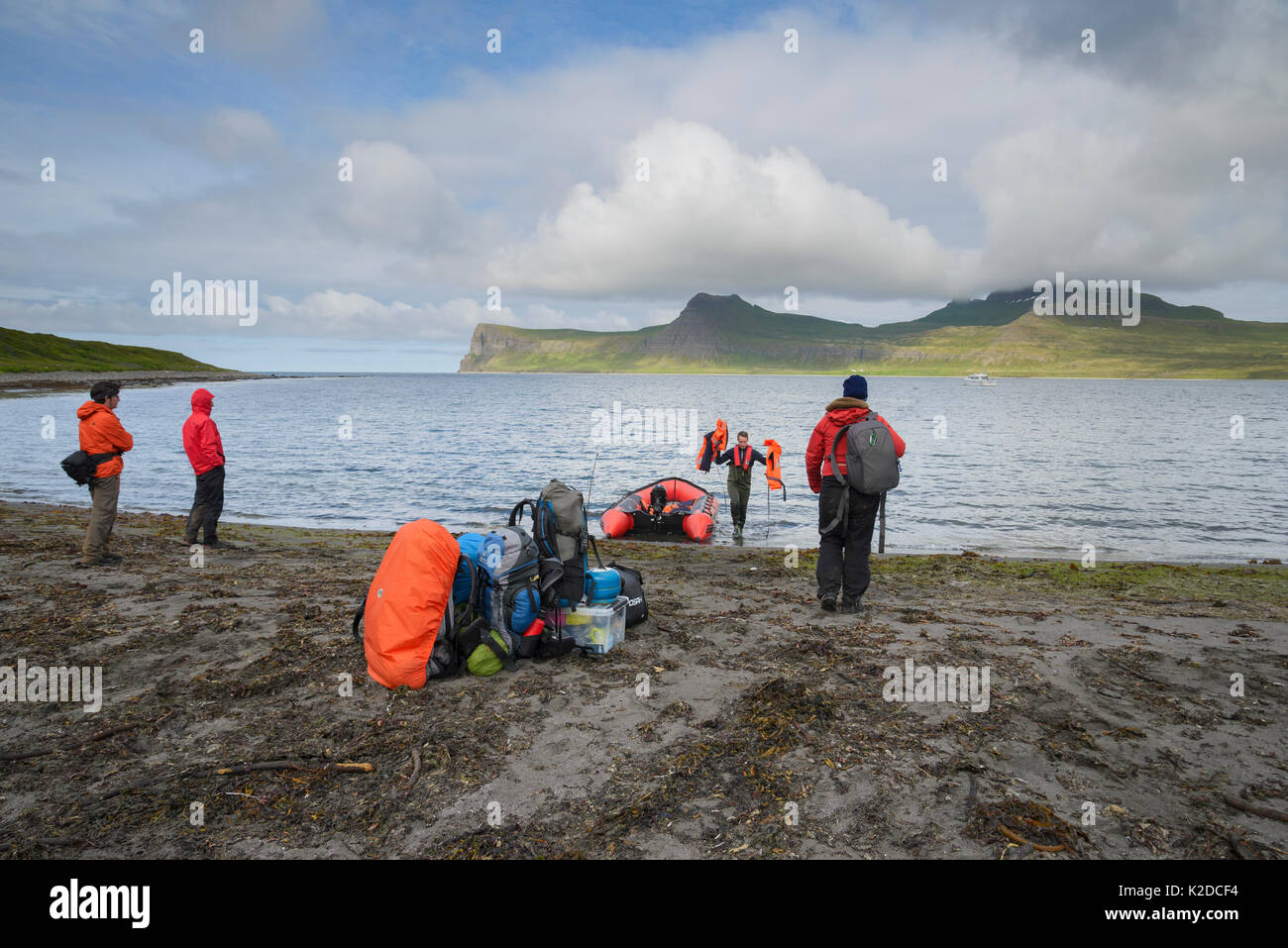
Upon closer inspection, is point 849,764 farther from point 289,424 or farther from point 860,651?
point 289,424

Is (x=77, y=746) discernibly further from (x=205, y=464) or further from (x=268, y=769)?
(x=205, y=464)

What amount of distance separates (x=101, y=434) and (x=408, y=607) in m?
7.62

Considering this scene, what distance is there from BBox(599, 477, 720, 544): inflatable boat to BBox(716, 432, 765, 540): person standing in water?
835 millimetres

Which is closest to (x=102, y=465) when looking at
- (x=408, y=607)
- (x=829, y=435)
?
(x=408, y=607)

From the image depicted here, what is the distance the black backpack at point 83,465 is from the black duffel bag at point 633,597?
835cm

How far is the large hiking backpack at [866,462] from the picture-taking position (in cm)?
795

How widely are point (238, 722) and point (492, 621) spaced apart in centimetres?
219

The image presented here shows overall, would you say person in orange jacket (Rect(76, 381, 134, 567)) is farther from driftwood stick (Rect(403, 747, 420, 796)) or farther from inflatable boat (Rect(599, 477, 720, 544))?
inflatable boat (Rect(599, 477, 720, 544))

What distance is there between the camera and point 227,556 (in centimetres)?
1173

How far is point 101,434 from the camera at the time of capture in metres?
9.97

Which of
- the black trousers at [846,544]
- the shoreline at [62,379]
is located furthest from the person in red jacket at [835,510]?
the shoreline at [62,379]
